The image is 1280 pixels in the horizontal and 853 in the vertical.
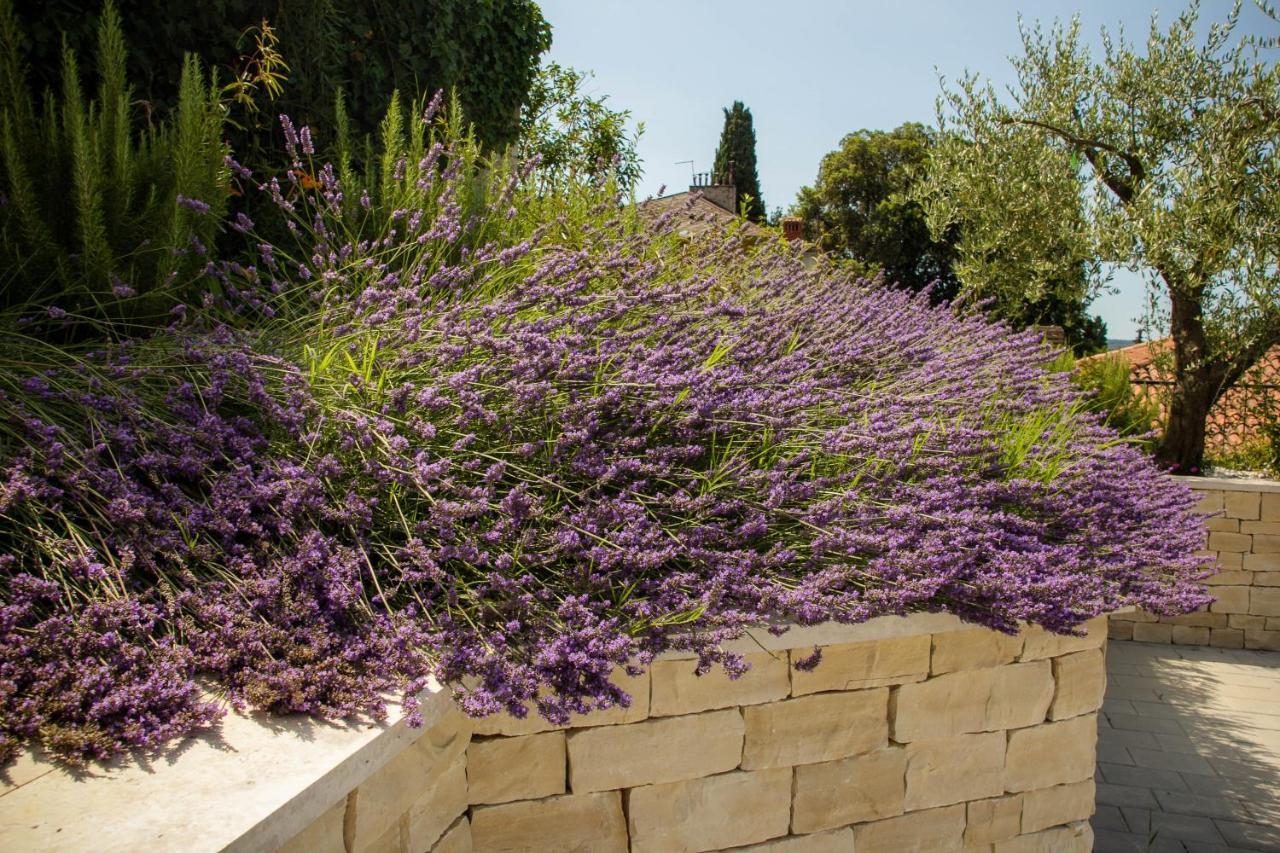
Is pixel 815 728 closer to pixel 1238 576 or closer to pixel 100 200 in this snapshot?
pixel 100 200

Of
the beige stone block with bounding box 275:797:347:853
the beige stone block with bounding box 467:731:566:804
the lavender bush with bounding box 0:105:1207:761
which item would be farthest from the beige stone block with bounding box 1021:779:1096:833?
the beige stone block with bounding box 275:797:347:853

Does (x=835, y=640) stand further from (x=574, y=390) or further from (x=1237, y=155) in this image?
(x=1237, y=155)

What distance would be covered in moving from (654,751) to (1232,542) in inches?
255

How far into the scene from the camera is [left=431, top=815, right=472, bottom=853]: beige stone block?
2.03 m

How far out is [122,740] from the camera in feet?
4.80

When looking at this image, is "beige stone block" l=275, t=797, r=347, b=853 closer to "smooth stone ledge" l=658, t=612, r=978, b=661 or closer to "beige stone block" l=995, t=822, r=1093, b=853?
"smooth stone ledge" l=658, t=612, r=978, b=661

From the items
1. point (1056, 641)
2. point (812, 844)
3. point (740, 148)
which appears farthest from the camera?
point (740, 148)

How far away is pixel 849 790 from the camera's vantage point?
8.69 feet

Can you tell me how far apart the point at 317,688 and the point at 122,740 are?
301 mm

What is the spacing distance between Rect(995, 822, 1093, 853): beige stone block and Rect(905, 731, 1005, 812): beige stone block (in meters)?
0.24

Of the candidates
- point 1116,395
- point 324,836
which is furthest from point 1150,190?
point 324,836

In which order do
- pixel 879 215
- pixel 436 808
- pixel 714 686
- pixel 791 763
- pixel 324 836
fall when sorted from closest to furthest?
pixel 324 836, pixel 436 808, pixel 714 686, pixel 791 763, pixel 879 215

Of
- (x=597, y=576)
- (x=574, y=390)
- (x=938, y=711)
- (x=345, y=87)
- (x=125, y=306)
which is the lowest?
(x=938, y=711)

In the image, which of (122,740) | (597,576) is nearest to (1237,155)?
(597,576)
